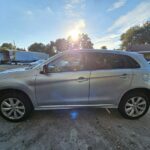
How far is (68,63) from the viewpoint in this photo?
11.5ft

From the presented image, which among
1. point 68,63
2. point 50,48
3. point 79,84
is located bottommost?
point 79,84

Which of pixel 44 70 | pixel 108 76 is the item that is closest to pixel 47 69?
pixel 44 70

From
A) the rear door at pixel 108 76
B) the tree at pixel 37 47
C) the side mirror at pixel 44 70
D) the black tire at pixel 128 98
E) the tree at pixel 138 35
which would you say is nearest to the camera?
the side mirror at pixel 44 70

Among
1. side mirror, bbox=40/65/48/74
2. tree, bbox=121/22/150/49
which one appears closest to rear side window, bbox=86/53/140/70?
side mirror, bbox=40/65/48/74

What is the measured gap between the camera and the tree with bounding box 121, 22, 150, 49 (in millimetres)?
51906

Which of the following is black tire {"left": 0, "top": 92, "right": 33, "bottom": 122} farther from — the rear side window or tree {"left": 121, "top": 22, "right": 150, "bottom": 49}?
tree {"left": 121, "top": 22, "right": 150, "bottom": 49}

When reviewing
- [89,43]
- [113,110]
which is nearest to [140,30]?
[89,43]

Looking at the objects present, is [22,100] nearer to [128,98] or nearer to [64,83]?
[64,83]

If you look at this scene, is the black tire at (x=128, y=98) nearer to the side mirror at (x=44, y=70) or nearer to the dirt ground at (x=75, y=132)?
the dirt ground at (x=75, y=132)

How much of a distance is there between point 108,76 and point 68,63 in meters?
0.99

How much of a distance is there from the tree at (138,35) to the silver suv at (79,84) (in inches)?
2086

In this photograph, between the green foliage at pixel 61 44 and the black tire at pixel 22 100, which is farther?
the green foliage at pixel 61 44

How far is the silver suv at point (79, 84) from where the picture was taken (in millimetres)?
3299

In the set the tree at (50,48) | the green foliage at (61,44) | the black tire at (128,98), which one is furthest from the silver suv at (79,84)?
the tree at (50,48)
